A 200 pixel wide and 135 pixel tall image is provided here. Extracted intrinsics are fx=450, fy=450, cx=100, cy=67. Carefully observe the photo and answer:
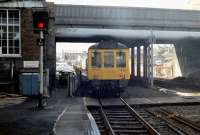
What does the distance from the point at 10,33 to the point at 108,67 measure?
5.30 metres

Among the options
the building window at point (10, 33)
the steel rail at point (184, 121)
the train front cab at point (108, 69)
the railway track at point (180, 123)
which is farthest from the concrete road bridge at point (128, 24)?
the steel rail at point (184, 121)

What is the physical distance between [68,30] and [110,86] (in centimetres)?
1204

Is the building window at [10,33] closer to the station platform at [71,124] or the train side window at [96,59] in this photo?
the train side window at [96,59]

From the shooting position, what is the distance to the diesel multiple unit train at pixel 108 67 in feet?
76.2

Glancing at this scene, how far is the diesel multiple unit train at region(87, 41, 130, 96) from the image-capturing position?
23.2 meters

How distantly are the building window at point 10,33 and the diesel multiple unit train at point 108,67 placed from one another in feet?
12.9

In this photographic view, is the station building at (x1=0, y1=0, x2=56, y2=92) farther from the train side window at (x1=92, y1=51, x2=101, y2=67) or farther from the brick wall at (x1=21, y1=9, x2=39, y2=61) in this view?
the train side window at (x1=92, y1=51, x2=101, y2=67)

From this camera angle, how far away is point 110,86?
23.3m

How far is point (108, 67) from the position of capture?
76.8 ft

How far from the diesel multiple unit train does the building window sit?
3.92 meters

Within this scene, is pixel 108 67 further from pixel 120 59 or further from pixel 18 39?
pixel 18 39

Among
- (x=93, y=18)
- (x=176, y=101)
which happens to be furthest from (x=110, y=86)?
(x=93, y=18)

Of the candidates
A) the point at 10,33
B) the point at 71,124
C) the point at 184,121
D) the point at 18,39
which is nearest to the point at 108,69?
the point at 18,39

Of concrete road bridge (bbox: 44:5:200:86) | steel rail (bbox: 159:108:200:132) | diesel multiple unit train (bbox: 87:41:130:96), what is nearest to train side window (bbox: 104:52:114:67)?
diesel multiple unit train (bbox: 87:41:130:96)
